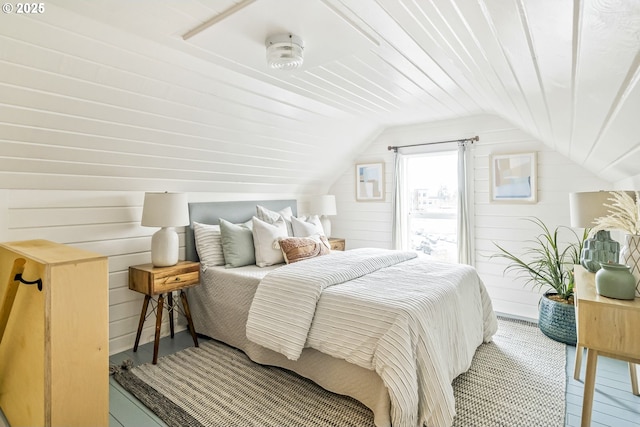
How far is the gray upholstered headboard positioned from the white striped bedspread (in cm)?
112

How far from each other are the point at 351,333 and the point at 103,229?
2134 mm

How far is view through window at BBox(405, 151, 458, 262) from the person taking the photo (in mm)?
4109

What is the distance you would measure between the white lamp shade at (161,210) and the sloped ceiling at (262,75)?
1.18ft

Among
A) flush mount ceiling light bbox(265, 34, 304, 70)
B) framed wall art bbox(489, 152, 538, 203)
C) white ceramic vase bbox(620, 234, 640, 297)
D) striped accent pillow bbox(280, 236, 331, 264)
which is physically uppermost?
flush mount ceiling light bbox(265, 34, 304, 70)

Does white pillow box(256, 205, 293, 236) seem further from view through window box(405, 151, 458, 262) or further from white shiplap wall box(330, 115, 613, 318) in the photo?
view through window box(405, 151, 458, 262)

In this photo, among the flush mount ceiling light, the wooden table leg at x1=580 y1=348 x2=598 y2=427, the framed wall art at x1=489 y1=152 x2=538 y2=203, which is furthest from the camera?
the framed wall art at x1=489 y1=152 x2=538 y2=203

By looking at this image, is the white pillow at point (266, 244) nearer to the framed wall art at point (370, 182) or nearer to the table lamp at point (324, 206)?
the table lamp at point (324, 206)

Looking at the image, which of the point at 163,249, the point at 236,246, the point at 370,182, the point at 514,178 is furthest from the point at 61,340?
the point at 514,178

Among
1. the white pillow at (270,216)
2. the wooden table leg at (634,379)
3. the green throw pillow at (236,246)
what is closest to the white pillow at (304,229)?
the white pillow at (270,216)

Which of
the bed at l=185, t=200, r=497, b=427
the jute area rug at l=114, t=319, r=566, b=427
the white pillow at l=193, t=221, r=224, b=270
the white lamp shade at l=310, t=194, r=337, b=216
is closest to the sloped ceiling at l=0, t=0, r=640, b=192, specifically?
the white pillow at l=193, t=221, r=224, b=270

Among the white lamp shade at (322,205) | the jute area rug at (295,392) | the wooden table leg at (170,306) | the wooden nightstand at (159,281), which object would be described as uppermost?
the white lamp shade at (322,205)

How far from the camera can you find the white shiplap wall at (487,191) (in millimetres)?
3387

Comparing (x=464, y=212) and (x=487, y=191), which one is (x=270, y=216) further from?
(x=487, y=191)

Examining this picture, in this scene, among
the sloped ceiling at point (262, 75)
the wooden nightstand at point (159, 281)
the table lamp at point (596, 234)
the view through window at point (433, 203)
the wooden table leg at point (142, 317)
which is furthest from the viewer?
the view through window at point (433, 203)
